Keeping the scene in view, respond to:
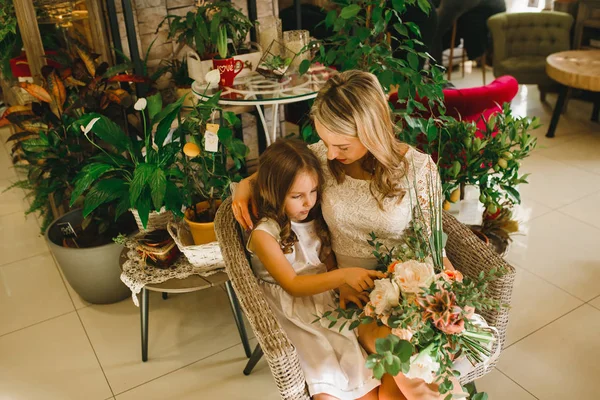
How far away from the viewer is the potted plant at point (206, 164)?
1.92 metres

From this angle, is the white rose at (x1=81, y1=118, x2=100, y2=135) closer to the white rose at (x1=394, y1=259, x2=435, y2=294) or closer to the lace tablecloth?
the lace tablecloth

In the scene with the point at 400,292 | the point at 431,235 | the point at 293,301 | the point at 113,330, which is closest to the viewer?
the point at 400,292

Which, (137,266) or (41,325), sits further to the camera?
(41,325)

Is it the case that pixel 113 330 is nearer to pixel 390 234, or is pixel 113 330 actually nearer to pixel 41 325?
pixel 41 325

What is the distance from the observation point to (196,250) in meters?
1.92

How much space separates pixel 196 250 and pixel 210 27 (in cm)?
96

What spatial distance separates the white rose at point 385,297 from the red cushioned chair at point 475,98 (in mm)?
1451

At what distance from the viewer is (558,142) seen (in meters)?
4.00

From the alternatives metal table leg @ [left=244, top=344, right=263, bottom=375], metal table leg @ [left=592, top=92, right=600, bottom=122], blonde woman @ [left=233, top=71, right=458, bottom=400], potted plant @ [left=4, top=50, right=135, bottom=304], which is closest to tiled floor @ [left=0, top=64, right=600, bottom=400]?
metal table leg @ [left=244, top=344, right=263, bottom=375]

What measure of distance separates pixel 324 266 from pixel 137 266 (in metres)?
0.73

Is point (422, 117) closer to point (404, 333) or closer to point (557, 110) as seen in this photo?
point (404, 333)

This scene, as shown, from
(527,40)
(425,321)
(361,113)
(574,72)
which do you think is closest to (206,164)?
(361,113)

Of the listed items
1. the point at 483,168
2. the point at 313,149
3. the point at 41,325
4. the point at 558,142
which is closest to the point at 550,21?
the point at 558,142

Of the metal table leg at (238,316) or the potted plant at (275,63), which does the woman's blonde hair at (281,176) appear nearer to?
the metal table leg at (238,316)
